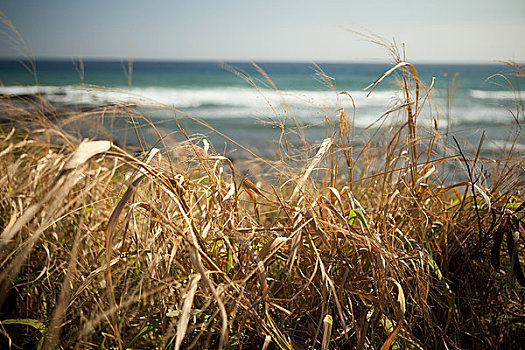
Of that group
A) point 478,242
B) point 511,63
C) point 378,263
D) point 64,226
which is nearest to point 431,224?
point 478,242

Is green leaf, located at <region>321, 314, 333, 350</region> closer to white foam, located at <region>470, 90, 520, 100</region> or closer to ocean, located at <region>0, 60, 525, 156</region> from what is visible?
ocean, located at <region>0, 60, 525, 156</region>

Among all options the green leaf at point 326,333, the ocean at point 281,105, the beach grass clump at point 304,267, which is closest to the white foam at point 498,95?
the ocean at point 281,105

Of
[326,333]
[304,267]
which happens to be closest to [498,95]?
[304,267]

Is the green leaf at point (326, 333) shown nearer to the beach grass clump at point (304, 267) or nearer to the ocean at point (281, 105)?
the beach grass clump at point (304, 267)

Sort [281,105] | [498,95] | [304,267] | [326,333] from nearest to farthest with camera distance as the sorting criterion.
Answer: [326,333] < [304,267] < [281,105] < [498,95]

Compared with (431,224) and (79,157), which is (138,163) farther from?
(431,224)

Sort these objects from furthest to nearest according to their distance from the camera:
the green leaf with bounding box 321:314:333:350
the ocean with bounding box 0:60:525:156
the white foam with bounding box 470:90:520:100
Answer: the white foam with bounding box 470:90:520:100
the ocean with bounding box 0:60:525:156
the green leaf with bounding box 321:314:333:350

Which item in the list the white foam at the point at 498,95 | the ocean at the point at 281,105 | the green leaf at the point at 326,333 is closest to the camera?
the green leaf at the point at 326,333

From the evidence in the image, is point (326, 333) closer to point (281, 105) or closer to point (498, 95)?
point (281, 105)

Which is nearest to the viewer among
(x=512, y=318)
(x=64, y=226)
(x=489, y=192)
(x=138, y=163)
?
(x=138, y=163)

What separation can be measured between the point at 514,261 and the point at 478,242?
148 mm

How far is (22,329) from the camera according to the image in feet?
3.94

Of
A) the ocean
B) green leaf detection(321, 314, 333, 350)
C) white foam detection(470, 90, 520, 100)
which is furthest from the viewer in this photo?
white foam detection(470, 90, 520, 100)

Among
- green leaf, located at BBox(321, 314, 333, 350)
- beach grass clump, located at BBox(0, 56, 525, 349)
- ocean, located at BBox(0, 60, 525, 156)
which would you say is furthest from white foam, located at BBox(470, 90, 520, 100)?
green leaf, located at BBox(321, 314, 333, 350)
